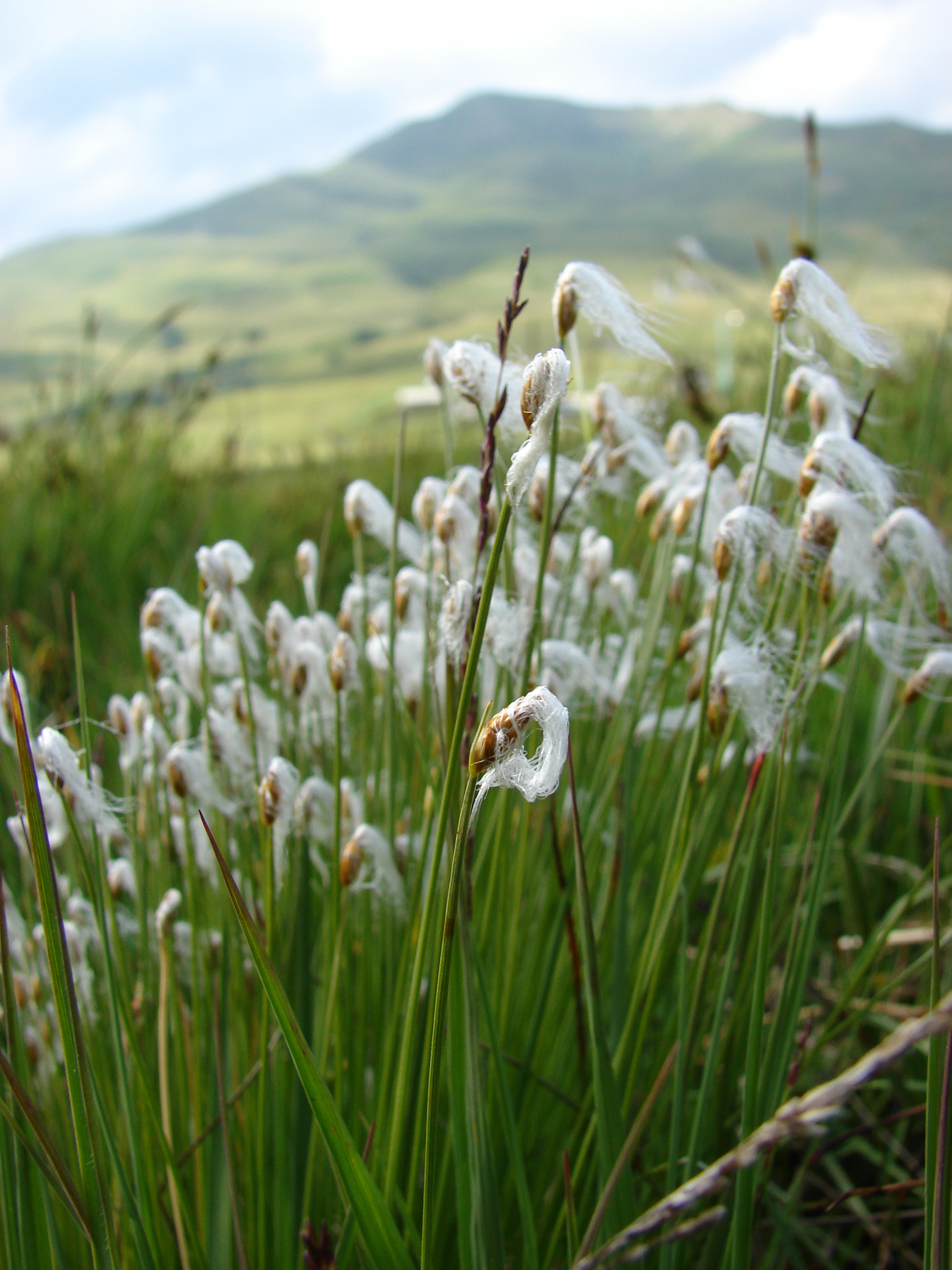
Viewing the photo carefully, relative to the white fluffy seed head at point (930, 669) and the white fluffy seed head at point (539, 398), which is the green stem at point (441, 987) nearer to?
the white fluffy seed head at point (539, 398)

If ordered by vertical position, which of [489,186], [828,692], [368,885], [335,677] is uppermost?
[489,186]

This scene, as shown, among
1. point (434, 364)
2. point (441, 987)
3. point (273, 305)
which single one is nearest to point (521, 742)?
point (441, 987)

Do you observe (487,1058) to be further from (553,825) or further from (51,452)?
(51,452)

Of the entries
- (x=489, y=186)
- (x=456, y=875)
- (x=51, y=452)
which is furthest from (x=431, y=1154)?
(x=489, y=186)

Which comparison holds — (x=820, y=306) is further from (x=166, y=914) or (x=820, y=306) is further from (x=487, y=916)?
(x=166, y=914)

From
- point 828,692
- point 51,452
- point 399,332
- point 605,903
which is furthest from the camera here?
point 399,332

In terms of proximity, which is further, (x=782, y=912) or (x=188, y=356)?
(x=188, y=356)

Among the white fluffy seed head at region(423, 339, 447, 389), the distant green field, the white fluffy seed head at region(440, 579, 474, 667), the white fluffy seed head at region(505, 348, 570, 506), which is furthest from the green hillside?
the white fluffy seed head at region(505, 348, 570, 506)
